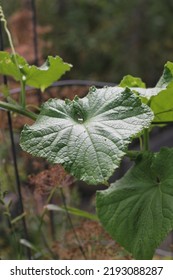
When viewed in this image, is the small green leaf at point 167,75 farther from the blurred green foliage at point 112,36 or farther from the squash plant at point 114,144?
the blurred green foliage at point 112,36

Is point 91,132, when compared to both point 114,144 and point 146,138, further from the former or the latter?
point 146,138

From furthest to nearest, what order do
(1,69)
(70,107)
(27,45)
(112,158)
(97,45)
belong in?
(97,45) < (27,45) < (1,69) < (70,107) < (112,158)

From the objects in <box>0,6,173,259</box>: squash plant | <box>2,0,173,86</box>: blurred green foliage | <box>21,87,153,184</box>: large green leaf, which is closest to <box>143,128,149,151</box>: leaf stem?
<box>0,6,173,259</box>: squash plant

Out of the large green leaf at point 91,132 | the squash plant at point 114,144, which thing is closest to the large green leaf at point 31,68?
the squash plant at point 114,144

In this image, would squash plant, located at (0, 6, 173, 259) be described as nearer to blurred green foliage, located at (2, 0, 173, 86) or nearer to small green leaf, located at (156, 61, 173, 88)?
small green leaf, located at (156, 61, 173, 88)

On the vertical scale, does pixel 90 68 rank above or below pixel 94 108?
above
